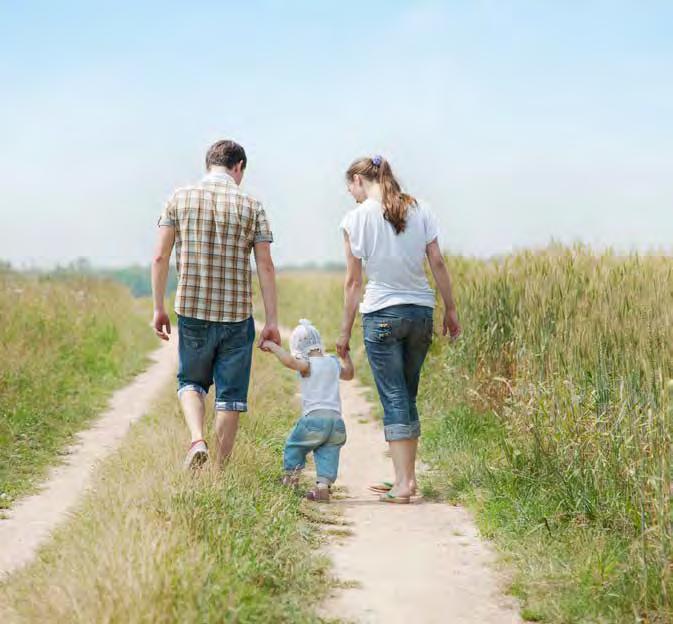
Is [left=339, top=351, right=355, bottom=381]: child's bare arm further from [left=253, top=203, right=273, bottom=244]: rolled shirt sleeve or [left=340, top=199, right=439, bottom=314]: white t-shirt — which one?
[left=253, top=203, right=273, bottom=244]: rolled shirt sleeve

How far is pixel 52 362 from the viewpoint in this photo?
1193cm

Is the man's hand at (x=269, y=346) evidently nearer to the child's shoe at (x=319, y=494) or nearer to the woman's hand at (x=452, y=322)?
the child's shoe at (x=319, y=494)

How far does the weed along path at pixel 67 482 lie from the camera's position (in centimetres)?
573

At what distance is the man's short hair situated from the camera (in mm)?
5965

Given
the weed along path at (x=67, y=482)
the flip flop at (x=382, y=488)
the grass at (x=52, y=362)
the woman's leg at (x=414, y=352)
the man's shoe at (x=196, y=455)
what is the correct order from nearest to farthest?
the man's shoe at (x=196, y=455) → the weed along path at (x=67, y=482) → the woman's leg at (x=414, y=352) → the flip flop at (x=382, y=488) → the grass at (x=52, y=362)

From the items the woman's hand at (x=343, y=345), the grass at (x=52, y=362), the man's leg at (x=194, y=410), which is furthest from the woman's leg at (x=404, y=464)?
the grass at (x=52, y=362)

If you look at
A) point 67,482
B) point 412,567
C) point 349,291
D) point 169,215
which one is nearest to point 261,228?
point 169,215

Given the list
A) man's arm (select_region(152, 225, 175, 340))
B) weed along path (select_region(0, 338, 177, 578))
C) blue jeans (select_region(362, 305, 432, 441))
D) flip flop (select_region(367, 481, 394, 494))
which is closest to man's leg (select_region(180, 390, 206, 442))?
man's arm (select_region(152, 225, 175, 340))

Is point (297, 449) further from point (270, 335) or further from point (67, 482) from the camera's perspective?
point (67, 482)

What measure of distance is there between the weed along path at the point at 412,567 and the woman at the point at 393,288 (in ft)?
1.29

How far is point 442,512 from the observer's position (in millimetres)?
6172

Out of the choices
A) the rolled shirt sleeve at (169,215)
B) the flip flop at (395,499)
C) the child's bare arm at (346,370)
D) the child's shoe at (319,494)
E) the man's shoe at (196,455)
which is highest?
the rolled shirt sleeve at (169,215)

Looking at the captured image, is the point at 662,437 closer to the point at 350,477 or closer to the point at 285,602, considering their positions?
the point at 285,602

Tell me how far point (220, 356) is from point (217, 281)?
49 cm
